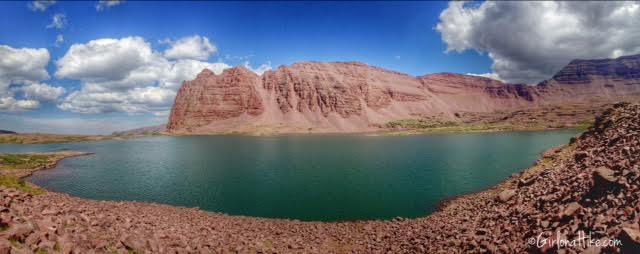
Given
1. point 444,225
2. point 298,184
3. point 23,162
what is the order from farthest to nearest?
point 23,162
point 298,184
point 444,225

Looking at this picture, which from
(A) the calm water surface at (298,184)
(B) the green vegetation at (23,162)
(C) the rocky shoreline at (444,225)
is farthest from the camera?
(B) the green vegetation at (23,162)

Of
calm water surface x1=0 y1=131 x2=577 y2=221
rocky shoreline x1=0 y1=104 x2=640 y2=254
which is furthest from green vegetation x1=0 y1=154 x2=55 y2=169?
rocky shoreline x1=0 y1=104 x2=640 y2=254

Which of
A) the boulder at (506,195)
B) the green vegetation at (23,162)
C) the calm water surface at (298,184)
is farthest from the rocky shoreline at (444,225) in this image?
the green vegetation at (23,162)

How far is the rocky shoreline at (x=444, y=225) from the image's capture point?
17.5 metres

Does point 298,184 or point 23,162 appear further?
point 23,162

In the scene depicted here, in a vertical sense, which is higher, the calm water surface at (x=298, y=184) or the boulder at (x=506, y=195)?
the boulder at (x=506, y=195)

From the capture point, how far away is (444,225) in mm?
30656

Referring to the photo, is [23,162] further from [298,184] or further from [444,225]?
[444,225]

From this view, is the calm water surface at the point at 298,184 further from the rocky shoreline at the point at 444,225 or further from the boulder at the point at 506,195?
the boulder at the point at 506,195

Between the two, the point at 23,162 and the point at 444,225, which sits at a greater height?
the point at 23,162

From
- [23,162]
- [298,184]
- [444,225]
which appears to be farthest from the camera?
[23,162]

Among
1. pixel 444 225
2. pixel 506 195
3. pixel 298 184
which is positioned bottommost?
pixel 298 184

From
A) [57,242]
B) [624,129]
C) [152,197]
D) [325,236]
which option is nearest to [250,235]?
[325,236]

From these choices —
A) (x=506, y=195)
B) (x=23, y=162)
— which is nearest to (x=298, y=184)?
(x=506, y=195)
